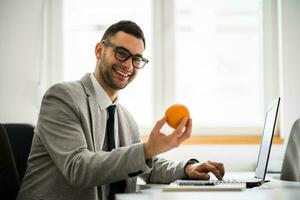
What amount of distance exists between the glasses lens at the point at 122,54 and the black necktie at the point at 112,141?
218 millimetres

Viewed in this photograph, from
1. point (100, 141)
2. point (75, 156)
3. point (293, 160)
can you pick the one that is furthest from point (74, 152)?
point (293, 160)

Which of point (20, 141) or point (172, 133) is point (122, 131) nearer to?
point (20, 141)

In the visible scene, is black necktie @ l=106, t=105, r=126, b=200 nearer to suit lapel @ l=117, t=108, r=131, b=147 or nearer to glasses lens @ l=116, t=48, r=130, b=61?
suit lapel @ l=117, t=108, r=131, b=147

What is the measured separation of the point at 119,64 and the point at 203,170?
605mm

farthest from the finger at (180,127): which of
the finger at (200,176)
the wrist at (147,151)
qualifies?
the finger at (200,176)

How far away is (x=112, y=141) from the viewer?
73.7 inches

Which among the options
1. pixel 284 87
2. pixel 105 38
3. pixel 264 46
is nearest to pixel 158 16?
pixel 264 46

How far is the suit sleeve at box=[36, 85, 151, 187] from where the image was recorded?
57.4 inches

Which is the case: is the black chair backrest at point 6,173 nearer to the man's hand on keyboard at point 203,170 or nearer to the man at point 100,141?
the man at point 100,141

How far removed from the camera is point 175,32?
3.78 metres

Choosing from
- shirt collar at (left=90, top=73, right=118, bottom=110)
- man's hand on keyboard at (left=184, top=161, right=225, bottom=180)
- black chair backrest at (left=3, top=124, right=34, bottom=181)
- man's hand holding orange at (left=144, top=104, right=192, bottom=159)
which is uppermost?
shirt collar at (left=90, top=73, right=118, bottom=110)

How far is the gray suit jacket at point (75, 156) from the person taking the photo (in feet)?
4.88

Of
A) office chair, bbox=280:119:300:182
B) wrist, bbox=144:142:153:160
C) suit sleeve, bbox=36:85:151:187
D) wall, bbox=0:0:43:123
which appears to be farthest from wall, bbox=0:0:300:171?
wrist, bbox=144:142:153:160

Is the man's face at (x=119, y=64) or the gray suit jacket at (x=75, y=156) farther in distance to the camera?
the man's face at (x=119, y=64)
